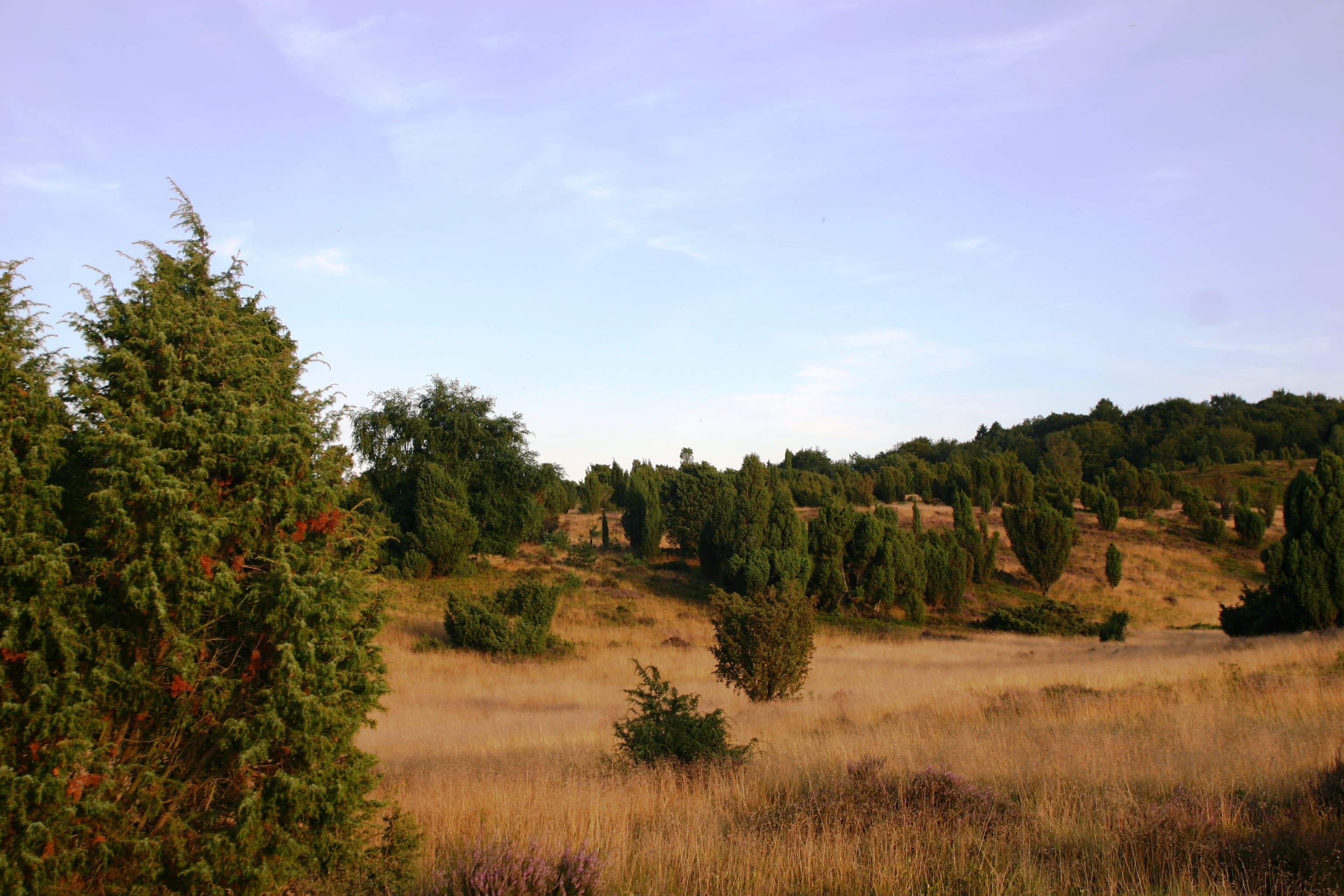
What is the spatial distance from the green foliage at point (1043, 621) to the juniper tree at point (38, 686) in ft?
117

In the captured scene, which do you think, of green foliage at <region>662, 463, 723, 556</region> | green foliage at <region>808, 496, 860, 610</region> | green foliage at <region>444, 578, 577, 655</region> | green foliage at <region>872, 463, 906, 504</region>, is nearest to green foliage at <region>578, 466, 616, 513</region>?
green foliage at <region>662, 463, 723, 556</region>

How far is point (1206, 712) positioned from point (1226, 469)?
267 feet

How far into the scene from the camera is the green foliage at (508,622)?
23125 mm

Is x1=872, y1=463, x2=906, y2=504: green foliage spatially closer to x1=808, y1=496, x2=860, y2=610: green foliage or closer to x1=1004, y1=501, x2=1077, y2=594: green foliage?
x1=1004, y1=501, x2=1077, y2=594: green foliage

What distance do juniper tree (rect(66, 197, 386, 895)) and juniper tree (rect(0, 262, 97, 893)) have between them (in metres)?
0.07

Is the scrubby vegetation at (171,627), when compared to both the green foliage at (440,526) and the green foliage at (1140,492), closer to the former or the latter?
the green foliage at (440,526)

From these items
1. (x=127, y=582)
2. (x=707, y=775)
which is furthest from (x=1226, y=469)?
(x=127, y=582)

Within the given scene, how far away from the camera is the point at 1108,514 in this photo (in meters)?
54.8

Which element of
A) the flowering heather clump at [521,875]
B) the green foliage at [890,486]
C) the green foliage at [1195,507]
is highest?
the green foliage at [890,486]

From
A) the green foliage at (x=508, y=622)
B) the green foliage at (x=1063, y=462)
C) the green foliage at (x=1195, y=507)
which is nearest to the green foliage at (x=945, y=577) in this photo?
the green foliage at (x=508, y=622)

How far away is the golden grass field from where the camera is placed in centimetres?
438

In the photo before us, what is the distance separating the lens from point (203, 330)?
4.39m

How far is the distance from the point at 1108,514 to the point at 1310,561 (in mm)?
37288

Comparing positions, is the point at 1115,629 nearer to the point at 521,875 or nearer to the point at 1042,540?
the point at 1042,540
